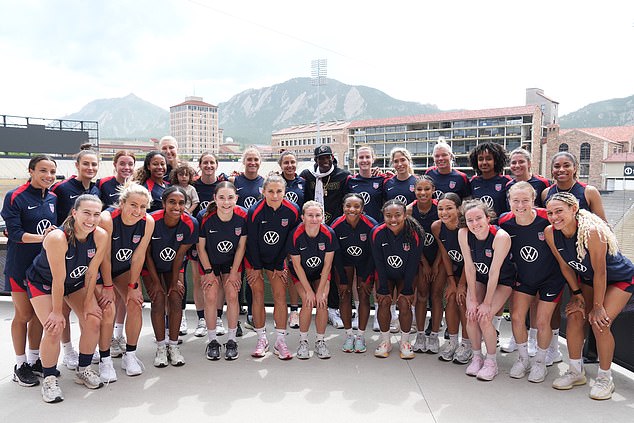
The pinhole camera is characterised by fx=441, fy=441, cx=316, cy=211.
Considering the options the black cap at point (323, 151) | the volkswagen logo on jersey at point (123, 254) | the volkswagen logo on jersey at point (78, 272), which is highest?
the black cap at point (323, 151)

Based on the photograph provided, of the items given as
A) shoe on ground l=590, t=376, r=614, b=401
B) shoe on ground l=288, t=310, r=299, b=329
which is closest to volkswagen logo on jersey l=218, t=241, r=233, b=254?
shoe on ground l=288, t=310, r=299, b=329

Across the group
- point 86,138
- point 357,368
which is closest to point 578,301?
point 357,368

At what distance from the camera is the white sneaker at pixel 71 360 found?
11.1 feet

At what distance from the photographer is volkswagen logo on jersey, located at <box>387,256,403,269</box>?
3492 millimetres

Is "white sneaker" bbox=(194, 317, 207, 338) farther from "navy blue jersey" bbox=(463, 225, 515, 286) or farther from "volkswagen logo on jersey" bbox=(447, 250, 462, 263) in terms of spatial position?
"navy blue jersey" bbox=(463, 225, 515, 286)

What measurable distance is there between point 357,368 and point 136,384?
1.62 m

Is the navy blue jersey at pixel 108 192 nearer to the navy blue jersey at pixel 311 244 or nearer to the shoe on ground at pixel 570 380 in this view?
the navy blue jersey at pixel 311 244

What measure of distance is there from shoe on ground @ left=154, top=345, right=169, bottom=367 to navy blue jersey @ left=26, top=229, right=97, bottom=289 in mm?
874

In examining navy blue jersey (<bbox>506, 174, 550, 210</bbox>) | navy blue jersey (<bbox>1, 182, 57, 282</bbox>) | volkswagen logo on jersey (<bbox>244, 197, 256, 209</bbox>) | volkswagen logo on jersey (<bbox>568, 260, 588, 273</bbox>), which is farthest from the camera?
volkswagen logo on jersey (<bbox>244, 197, 256, 209</bbox>)

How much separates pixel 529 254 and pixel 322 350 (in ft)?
5.74

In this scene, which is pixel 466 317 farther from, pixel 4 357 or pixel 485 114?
pixel 485 114

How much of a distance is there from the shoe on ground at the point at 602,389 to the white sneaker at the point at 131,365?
3163 millimetres

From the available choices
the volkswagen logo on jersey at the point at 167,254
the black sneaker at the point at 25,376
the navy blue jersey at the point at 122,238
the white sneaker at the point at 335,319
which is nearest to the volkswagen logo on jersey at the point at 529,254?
the white sneaker at the point at 335,319

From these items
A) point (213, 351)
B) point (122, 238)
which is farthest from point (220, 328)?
point (122, 238)
